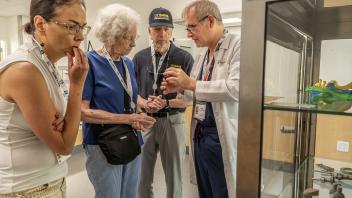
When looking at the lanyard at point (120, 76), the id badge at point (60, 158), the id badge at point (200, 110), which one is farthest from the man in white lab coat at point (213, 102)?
the id badge at point (60, 158)

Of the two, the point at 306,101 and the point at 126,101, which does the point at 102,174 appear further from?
the point at 306,101

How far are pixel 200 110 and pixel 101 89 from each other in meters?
0.52

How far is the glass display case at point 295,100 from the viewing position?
72cm

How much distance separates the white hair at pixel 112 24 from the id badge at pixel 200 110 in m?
0.54

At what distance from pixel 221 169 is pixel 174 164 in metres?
0.76

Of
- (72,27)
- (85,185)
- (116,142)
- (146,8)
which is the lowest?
(85,185)

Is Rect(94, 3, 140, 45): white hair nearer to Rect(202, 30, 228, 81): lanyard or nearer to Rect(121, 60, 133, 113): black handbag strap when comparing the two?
Rect(121, 60, 133, 113): black handbag strap

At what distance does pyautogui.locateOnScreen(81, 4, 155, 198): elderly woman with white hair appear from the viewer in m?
1.43

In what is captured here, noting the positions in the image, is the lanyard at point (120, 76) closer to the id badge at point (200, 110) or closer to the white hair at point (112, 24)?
the white hair at point (112, 24)

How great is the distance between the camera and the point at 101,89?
4.72ft

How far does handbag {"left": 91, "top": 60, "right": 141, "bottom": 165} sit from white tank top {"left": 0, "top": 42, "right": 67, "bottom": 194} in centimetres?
43

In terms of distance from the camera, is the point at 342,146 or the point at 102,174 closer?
the point at 342,146

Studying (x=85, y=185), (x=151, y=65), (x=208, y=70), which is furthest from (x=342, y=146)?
(x=85, y=185)

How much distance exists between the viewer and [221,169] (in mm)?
1526
